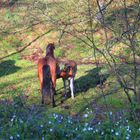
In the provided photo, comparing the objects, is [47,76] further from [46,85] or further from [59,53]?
[59,53]

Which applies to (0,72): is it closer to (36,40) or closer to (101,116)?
(36,40)

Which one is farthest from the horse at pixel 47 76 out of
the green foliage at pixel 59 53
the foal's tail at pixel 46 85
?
the green foliage at pixel 59 53

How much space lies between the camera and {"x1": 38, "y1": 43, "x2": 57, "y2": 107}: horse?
1378 centimetres

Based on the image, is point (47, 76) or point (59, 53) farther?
point (59, 53)

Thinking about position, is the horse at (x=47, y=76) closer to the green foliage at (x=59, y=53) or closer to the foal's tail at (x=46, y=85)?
the foal's tail at (x=46, y=85)

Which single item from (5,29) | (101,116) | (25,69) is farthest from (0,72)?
(101,116)

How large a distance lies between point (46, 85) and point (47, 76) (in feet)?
0.91

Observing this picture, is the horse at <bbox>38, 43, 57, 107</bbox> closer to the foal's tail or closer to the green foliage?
the foal's tail

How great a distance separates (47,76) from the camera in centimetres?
1391

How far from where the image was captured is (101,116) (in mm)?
10016

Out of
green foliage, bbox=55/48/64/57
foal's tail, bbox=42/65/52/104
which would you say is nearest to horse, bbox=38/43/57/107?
foal's tail, bbox=42/65/52/104

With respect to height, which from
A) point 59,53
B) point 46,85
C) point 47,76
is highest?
point 47,76

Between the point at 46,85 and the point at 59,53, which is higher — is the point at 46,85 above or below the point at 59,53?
above

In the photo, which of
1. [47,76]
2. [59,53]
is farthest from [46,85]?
[59,53]
